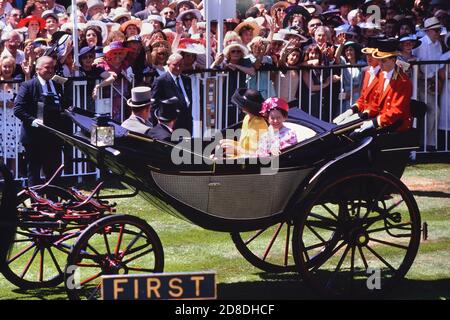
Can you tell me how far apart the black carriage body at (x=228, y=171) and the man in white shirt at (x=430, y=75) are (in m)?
6.23

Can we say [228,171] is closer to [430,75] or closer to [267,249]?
[267,249]

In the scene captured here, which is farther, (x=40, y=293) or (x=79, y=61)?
(x=79, y=61)

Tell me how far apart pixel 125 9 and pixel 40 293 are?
7.40 metres

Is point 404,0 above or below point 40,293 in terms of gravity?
above

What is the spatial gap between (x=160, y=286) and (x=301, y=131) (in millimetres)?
2758

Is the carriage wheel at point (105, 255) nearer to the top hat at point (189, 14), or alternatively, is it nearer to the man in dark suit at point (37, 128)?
the man in dark suit at point (37, 128)

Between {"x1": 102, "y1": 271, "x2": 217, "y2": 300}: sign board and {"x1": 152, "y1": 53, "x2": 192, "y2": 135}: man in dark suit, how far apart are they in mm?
5496

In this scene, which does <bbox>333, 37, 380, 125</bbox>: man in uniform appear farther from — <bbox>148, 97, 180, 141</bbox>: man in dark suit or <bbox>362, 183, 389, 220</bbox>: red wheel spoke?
<bbox>148, 97, 180, 141</bbox>: man in dark suit

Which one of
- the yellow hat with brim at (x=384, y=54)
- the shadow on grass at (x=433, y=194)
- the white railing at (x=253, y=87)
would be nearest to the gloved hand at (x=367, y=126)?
the yellow hat with brim at (x=384, y=54)

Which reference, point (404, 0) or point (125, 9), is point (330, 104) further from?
point (404, 0)

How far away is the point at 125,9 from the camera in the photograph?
51.0 feet
